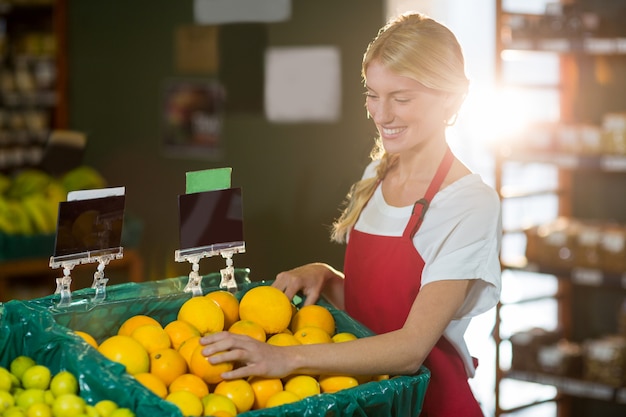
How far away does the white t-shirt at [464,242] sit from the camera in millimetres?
1898

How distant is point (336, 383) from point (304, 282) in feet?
1.48

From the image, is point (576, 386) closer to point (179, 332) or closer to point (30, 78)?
point (179, 332)

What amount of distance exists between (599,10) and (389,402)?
3.27 metres

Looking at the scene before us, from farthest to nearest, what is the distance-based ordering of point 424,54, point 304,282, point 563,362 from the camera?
point 563,362 < point 304,282 < point 424,54

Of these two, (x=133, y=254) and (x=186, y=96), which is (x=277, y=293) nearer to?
(x=133, y=254)

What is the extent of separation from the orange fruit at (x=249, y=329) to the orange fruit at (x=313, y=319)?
0.15 meters

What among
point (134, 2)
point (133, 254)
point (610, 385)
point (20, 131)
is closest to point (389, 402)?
point (610, 385)

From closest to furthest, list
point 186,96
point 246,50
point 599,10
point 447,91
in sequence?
point 447,91
point 599,10
point 246,50
point 186,96

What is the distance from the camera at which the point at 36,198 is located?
167 inches

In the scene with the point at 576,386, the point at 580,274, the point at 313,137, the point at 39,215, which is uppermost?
the point at 313,137

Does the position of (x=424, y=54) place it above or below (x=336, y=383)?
above

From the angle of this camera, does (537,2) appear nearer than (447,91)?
No

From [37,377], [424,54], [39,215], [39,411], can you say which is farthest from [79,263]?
[39,215]

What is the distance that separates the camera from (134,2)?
19.4ft
